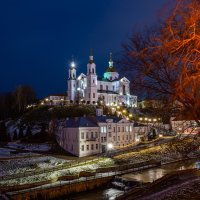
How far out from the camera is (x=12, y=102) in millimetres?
100438

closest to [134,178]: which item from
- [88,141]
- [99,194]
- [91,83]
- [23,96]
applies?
[99,194]

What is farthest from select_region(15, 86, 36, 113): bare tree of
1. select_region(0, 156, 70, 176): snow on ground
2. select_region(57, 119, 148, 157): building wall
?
select_region(0, 156, 70, 176): snow on ground

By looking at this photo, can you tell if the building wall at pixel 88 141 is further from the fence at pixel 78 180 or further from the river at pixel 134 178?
the river at pixel 134 178

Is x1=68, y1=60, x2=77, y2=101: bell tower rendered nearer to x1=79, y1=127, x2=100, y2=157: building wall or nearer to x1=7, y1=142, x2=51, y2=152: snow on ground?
x1=7, y1=142, x2=51, y2=152: snow on ground

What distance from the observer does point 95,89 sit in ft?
318

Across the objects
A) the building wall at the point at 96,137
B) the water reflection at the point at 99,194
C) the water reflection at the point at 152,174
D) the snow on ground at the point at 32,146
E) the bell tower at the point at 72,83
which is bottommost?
the water reflection at the point at 99,194

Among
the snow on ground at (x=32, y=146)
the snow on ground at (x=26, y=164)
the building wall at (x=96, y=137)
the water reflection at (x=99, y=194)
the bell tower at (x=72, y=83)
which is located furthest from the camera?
the bell tower at (x=72, y=83)

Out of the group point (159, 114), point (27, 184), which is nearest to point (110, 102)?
point (27, 184)

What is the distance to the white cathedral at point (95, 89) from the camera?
96438 millimetres

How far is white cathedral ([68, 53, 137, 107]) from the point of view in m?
96.4

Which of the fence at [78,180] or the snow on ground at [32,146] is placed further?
the snow on ground at [32,146]

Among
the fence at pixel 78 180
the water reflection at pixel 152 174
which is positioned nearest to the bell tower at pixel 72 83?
the water reflection at pixel 152 174

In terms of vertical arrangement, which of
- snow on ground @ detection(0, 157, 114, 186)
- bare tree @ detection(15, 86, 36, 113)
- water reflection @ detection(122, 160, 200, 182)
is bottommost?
water reflection @ detection(122, 160, 200, 182)

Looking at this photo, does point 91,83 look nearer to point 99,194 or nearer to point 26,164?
point 26,164
